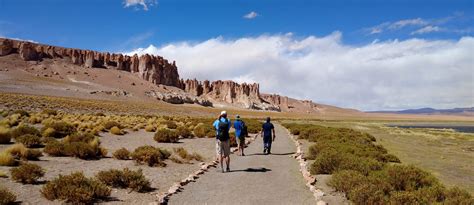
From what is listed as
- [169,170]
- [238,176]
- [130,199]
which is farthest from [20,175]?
[238,176]

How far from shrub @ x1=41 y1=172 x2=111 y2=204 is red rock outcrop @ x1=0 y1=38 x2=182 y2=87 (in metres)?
168

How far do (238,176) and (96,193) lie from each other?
17.0 feet

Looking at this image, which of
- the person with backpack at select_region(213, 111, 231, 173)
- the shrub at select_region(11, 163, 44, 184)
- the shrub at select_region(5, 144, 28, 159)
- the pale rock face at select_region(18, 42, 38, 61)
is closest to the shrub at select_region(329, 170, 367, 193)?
the person with backpack at select_region(213, 111, 231, 173)

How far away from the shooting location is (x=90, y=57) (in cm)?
17738

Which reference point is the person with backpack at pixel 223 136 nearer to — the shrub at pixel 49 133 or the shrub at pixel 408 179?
the shrub at pixel 408 179

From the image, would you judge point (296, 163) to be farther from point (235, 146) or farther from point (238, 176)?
point (235, 146)

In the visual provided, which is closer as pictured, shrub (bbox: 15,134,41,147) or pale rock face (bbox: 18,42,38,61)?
shrub (bbox: 15,134,41,147)

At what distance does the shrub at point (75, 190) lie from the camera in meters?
8.79

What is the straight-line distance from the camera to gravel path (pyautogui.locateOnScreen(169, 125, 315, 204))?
32.5ft

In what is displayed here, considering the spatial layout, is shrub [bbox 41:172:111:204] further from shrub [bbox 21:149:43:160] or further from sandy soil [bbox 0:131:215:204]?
shrub [bbox 21:149:43:160]

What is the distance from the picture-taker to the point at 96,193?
936 centimetres

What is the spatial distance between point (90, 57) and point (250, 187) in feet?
593

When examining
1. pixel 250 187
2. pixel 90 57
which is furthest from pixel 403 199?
pixel 90 57

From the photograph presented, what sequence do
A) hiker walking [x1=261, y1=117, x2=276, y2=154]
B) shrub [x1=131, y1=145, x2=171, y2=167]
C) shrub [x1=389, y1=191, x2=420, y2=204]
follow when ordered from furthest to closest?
hiker walking [x1=261, y1=117, x2=276, y2=154] < shrub [x1=131, y1=145, x2=171, y2=167] < shrub [x1=389, y1=191, x2=420, y2=204]
